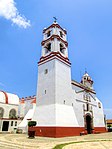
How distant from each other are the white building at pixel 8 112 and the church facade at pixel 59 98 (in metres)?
10.9

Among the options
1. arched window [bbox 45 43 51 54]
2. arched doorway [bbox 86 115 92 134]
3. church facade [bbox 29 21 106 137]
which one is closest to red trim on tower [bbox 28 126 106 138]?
church facade [bbox 29 21 106 137]

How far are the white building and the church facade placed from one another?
1094 cm

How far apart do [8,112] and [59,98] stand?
58.6 ft

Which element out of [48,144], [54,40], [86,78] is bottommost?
[48,144]

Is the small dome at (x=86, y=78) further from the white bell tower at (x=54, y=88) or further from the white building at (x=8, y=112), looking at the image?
the white building at (x=8, y=112)

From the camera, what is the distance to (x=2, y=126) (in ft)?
90.8

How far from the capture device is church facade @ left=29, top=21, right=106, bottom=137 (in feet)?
59.7

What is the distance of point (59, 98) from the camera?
1945 centimetres

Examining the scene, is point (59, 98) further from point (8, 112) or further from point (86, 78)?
point (8, 112)

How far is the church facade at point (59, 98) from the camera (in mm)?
18188

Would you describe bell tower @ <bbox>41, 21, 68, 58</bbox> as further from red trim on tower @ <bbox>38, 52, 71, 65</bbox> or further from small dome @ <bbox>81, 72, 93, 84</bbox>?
small dome @ <bbox>81, 72, 93, 84</bbox>

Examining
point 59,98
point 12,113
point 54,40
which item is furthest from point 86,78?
point 12,113

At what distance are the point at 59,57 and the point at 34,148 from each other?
50.9ft

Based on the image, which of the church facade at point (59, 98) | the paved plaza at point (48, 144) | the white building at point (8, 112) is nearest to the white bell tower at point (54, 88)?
the church facade at point (59, 98)
